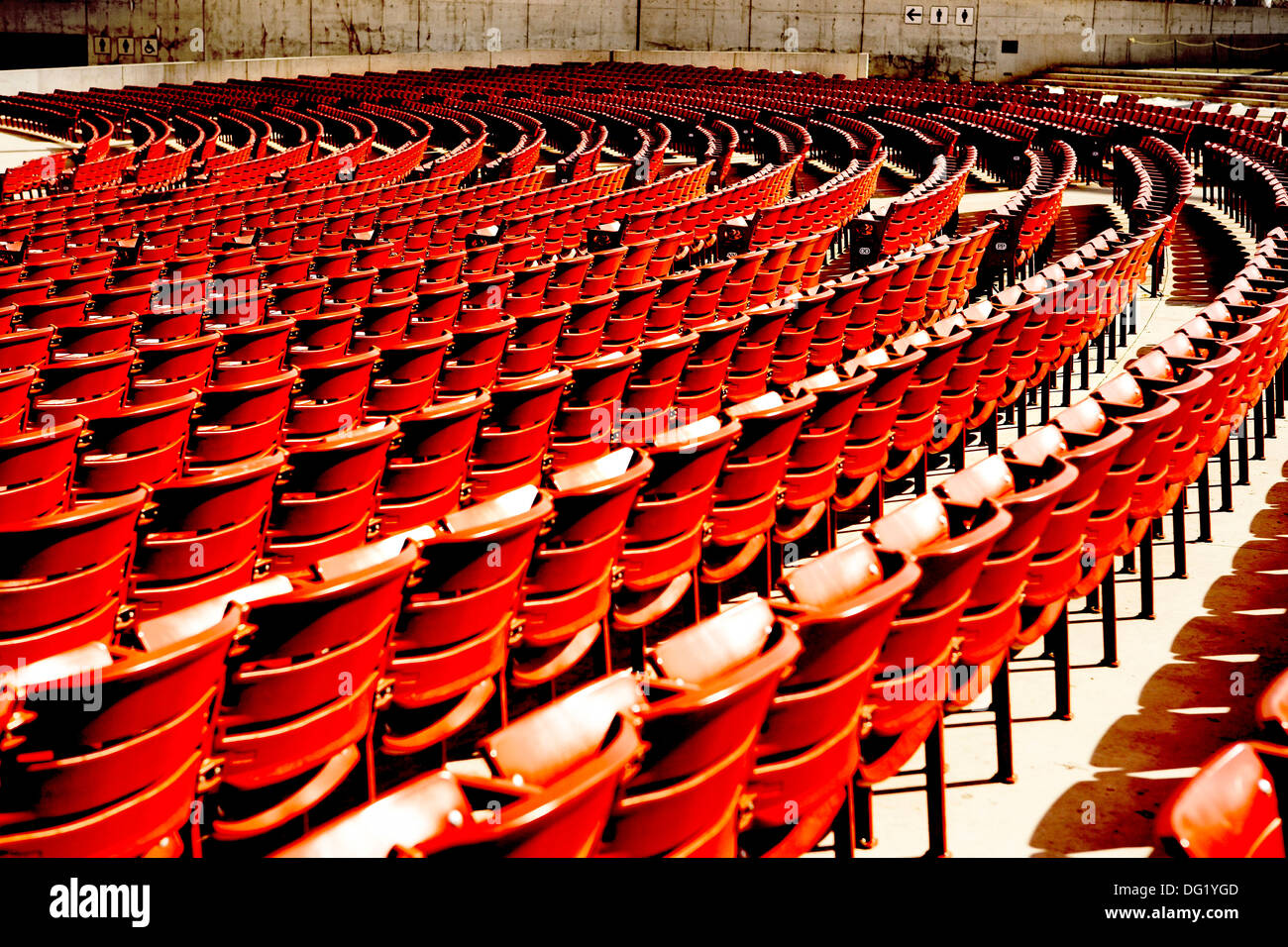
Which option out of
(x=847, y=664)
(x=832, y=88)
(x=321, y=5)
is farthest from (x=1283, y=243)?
(x=321, y=5)

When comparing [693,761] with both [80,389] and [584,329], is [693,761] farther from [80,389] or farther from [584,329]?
[584,329]

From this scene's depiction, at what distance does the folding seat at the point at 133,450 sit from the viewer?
4250 millimetres

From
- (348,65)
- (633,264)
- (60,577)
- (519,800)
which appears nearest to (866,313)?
(633,264)

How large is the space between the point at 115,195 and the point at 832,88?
2031 centimetres

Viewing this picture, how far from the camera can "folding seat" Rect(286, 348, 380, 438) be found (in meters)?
5.27

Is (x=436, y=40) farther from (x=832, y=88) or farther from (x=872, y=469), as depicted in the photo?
(x=872, y=469)

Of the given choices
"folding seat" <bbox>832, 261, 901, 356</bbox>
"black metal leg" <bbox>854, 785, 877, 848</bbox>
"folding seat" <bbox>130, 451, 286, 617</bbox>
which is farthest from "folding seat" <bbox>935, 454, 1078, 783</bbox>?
"folding seat" <bbox>832, 261, 901, 356</bbox>

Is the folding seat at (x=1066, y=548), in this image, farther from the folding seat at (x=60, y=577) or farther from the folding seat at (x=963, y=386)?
the folding seat at (x=60, y=577)

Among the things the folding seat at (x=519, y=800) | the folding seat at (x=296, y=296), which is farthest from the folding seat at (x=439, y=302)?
the folding seat at (x=519, y=800)

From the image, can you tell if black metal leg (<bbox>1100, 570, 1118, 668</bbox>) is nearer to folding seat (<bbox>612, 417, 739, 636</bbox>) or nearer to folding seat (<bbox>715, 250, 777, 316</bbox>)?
folding seat (<bbox>612, 417, 739, 636</bbox>)

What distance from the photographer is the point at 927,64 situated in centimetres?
3834

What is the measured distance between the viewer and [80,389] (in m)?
5.25

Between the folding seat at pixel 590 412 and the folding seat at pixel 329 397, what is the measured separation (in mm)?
893

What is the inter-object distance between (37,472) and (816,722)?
9.11 ft
